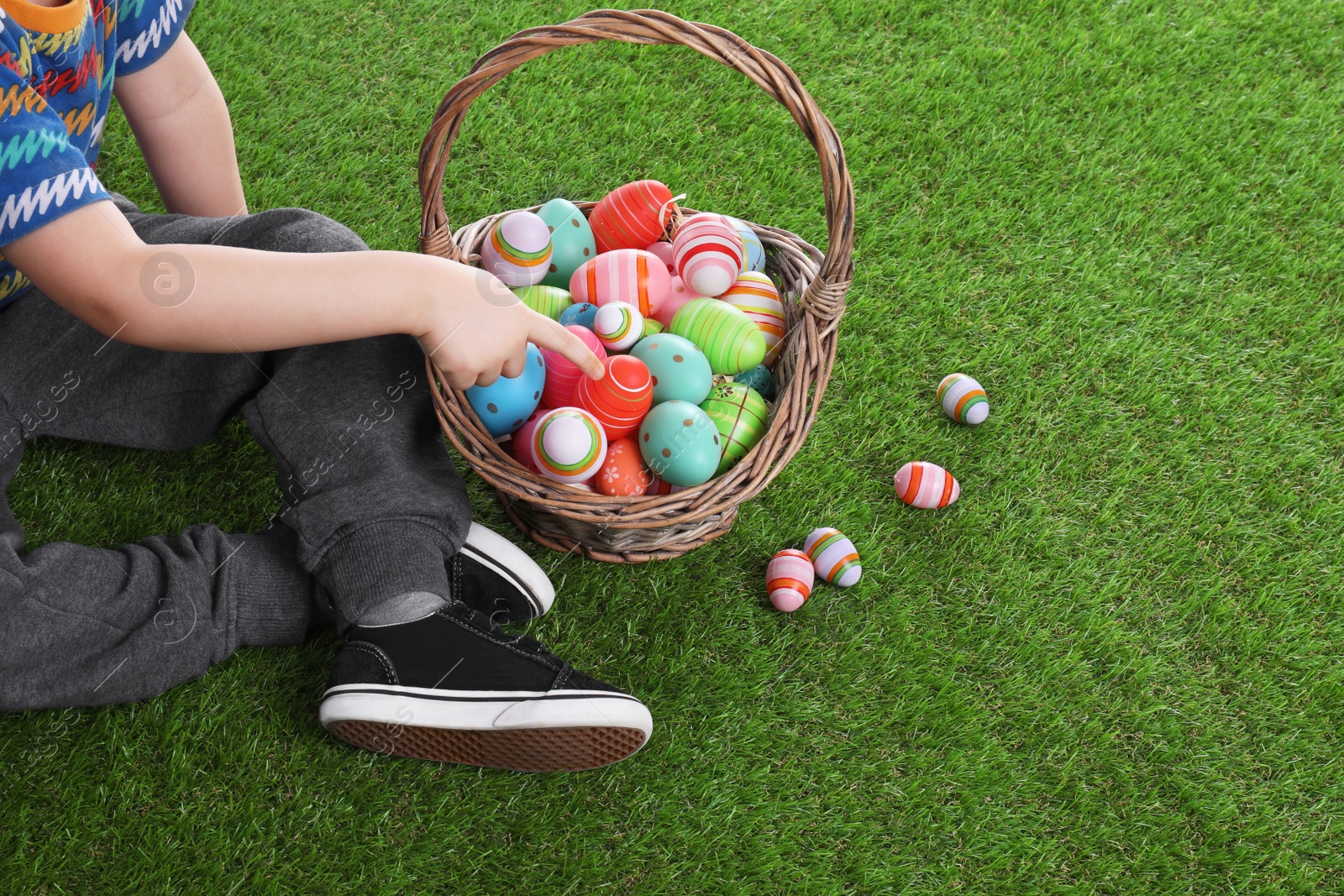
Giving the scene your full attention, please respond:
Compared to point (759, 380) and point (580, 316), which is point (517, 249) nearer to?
point (580, 316)

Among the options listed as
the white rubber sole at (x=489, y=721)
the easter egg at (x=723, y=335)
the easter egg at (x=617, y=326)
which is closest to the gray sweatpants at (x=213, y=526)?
the white rubber sole at (x=489, y=721)

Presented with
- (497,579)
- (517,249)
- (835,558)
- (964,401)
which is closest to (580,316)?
(517,249)

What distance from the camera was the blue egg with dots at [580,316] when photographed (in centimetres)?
119

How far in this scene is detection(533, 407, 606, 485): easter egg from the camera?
41.6 inches

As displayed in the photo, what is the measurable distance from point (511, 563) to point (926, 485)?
1.82 ft

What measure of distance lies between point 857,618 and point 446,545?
510 mm

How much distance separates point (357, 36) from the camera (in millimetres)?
1785

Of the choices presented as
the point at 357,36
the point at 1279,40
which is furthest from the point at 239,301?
the point at 1279,40

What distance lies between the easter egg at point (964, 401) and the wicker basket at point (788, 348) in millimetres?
296

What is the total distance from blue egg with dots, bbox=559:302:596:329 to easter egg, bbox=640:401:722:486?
0.16 meters

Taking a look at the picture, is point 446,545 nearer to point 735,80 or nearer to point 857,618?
point 857,618

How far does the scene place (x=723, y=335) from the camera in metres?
1.20

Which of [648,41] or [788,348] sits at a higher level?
[648,41]

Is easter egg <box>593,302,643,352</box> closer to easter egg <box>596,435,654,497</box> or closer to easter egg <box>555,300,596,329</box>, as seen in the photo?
easter egg <box>555,300,596,329</box>
